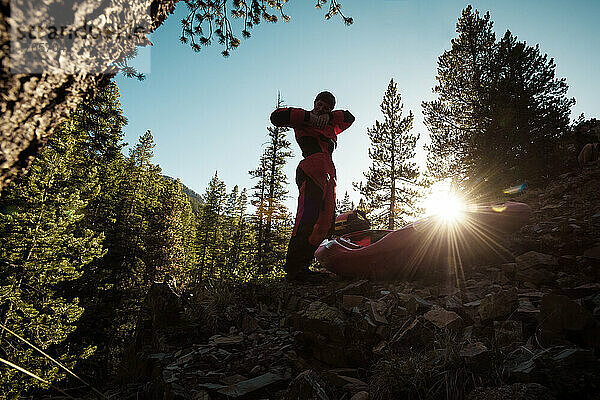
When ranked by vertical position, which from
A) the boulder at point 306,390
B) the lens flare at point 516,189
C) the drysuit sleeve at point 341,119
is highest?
the lens flare at point 516,189

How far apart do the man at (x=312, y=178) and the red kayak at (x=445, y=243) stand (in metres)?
1.08

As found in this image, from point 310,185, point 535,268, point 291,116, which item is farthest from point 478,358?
point 291,116

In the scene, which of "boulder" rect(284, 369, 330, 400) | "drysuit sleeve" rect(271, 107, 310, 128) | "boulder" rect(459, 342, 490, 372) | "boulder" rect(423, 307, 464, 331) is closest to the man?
"drysuit sleeve" rect(271, 107, 310, 128)

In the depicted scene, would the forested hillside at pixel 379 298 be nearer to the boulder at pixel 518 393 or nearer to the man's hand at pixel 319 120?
the boulder at pixel 518 393

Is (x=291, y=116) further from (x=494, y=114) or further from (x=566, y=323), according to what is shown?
(x=494, y=114)

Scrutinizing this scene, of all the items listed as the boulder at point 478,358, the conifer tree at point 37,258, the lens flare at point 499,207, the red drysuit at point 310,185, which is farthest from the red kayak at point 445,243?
the conifer tree at point 37,258

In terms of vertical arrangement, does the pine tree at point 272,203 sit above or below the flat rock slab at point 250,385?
above

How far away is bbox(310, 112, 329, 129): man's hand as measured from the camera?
15.8 feet

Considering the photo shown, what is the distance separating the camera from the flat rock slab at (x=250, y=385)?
219 centimetres

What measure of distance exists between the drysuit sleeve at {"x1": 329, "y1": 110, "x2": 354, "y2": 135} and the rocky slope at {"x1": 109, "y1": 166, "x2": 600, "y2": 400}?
9.51 ft

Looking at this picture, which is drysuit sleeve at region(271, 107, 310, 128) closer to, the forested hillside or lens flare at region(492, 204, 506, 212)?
the forested hillside

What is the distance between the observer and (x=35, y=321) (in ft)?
29.6

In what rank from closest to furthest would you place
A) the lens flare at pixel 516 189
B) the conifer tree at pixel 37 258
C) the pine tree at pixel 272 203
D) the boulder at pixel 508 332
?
the boulder at pixel 508 332
the conifer tree at pixel 37 258
the lens flare at pixel 516 189
the pine tree at pixel 272 203

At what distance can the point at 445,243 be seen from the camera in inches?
151
